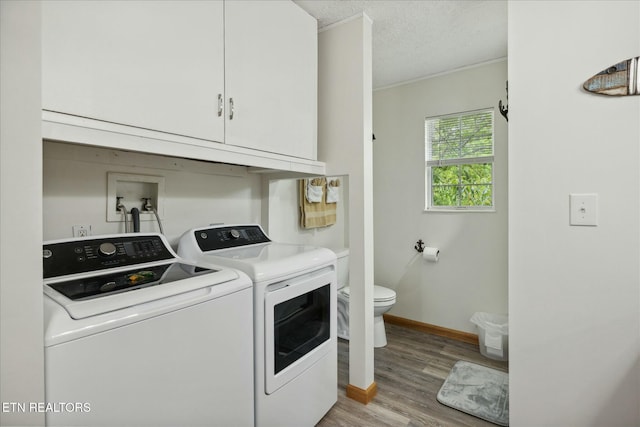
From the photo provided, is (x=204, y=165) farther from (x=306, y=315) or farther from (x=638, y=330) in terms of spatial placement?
(x=638, y=330)

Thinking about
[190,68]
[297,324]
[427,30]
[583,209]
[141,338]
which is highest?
[427,30]

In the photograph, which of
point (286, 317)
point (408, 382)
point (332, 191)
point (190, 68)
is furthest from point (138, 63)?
point (408, 382)

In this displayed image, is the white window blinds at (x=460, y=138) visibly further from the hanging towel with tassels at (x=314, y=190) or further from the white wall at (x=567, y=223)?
the white wall at (x=567, y=223)

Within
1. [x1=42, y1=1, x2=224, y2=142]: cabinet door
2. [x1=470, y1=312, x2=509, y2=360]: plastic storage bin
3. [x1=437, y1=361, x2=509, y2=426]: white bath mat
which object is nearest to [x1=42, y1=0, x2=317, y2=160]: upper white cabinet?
[x1=42, y1=1, x2=224, y2=142]: cabinet door

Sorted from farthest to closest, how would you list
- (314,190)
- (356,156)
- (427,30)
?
1. (314,190)
2. (427,30)
3. (356,156)

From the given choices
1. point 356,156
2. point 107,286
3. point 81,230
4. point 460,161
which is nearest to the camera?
point 107,286

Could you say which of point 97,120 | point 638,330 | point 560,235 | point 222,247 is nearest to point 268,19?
point 97,120

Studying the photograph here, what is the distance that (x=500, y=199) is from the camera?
8.39ft

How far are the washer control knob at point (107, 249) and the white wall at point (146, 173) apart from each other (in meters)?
0.21

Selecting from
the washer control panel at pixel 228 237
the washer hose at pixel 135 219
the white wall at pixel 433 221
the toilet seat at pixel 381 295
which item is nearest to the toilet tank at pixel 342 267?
the toilet seat at pixel 381 295

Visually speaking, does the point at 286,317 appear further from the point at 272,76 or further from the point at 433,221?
the point at 433,221

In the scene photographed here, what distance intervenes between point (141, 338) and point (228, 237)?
915 millimetres

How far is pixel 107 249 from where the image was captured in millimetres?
1259

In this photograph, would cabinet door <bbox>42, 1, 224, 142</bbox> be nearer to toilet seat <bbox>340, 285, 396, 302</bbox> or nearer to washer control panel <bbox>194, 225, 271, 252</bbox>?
washer control panel <bbox>194, 225, 271, 252</bbox>
